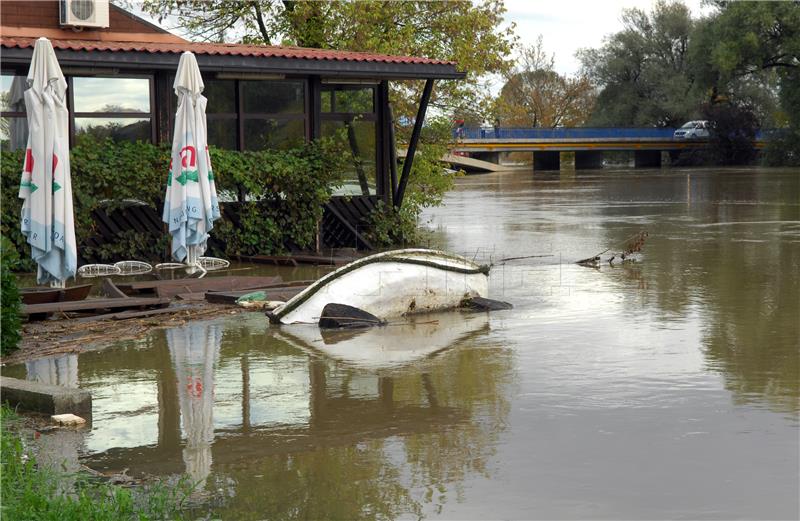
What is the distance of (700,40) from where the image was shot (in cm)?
7025

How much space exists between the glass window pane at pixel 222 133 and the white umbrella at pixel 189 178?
120 inches

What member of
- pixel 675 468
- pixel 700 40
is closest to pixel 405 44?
pixel 675 468

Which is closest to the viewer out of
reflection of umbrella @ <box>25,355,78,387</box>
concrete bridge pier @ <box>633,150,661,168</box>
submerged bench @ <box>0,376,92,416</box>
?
submerged bench @ <box>0,376,92,416</box>

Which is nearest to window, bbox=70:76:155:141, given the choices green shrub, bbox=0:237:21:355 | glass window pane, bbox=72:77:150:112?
glass window pane, bbox=72:77:150:112

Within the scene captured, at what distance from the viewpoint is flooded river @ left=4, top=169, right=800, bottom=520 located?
5820 mm

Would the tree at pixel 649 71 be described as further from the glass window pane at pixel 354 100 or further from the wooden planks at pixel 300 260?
the wooden planks at pixel 300 260

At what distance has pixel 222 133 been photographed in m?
18.1

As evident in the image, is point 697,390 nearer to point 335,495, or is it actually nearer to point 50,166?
point 335,495

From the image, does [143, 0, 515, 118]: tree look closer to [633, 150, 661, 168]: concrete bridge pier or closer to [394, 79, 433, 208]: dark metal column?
[394, 79, 433, 208]: dark metal column

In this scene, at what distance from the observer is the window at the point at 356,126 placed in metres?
19.0

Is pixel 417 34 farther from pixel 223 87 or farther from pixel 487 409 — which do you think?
pixel 487 409

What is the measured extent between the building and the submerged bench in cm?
877

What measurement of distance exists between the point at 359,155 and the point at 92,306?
8.21 meters

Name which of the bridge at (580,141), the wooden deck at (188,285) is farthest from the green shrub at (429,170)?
the bridge at (580,141)
